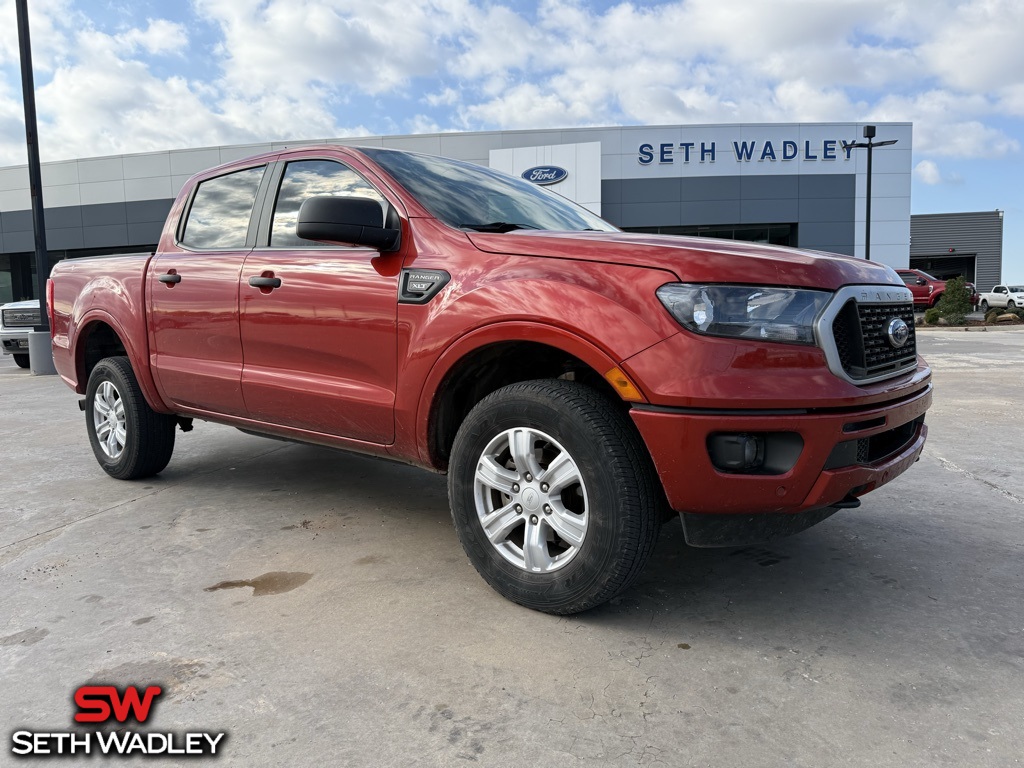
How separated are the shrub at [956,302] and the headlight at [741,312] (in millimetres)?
23245

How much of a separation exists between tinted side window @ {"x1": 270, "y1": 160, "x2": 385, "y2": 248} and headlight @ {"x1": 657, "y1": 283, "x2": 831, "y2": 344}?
1.66 meters

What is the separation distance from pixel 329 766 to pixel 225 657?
0.72 meters

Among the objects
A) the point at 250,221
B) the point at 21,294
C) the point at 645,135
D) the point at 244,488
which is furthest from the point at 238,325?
the point at 21,294

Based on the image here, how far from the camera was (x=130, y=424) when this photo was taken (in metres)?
4.55

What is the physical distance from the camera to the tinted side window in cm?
346

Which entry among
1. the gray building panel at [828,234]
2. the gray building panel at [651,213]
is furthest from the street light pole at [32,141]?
Result: the gray building panel at [828,234]

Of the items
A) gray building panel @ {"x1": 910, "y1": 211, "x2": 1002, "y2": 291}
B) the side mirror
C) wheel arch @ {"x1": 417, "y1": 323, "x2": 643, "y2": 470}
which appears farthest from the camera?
gray building panel @ {"x1": 910, "y1": 211, "x2": 1002, "y2": 291}

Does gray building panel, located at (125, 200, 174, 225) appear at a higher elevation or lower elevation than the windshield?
higher

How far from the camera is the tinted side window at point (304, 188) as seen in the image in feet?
11.4

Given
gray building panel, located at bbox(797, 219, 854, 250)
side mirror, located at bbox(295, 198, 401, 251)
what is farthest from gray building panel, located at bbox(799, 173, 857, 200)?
side mirror, located at bbox(295, 198, 401, 251)

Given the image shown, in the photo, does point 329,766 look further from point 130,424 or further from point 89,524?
point 130,424

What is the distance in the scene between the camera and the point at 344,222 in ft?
9.46

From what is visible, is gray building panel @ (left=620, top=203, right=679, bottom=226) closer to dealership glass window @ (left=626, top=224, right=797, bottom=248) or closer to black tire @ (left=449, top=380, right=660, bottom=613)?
dealership glass window @ (left=626, top=224, right=797, bottom=248)

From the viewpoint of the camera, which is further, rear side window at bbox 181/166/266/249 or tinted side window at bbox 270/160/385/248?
rear side window at bbox 181/166/266/249
